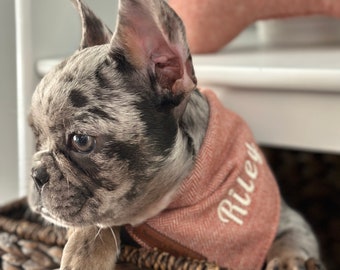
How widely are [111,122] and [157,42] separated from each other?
0.39 feet

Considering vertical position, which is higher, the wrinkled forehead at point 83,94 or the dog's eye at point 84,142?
the wrinkled forehead at point 83,94

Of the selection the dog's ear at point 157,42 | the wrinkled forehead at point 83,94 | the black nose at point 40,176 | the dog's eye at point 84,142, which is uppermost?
the dog's ear at point 157,42

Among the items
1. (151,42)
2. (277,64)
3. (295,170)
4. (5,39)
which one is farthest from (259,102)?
(5,39)

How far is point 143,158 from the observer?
831 millimetres

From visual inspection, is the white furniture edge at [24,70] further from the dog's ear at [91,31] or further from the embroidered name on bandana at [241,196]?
the embroidered name on bandana at [241,196]

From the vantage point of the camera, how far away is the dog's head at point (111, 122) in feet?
2.63

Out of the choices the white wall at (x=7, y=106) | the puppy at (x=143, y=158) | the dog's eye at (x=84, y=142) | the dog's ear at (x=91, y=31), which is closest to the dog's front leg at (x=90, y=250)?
the puppy at (x=143, y=158)

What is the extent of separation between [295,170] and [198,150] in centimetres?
60

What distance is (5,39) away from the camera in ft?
4.49

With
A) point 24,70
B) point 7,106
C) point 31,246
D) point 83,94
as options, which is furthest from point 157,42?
point 7,106

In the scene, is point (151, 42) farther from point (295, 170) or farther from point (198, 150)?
point (295, 170)

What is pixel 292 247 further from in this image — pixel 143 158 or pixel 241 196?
pixel 143 158

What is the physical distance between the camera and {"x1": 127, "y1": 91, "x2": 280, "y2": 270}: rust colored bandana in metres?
0.92

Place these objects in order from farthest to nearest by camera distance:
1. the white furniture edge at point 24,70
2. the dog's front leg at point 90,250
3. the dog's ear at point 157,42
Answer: the white furniture edge at point 24,70
the dog's front leg at point 90,250
the dog's ear at point 157,42
